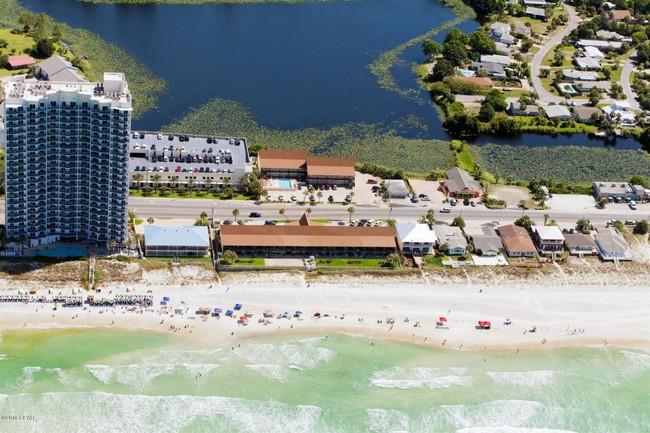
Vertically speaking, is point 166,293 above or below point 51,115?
below

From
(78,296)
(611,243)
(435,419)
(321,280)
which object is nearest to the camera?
(435,419)

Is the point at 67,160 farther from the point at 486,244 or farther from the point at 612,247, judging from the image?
the point at 612,247

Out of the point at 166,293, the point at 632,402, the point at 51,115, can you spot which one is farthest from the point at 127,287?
the point at 632,402

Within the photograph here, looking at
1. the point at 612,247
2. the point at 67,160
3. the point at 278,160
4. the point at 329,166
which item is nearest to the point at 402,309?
the point at 612,247

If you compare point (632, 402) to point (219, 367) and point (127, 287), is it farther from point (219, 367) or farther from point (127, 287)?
point (127, 287)

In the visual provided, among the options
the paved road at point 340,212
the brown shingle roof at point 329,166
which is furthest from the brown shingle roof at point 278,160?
the paved road at point 340,212

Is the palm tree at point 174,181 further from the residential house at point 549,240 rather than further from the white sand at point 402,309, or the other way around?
the residential house at point 549,240
